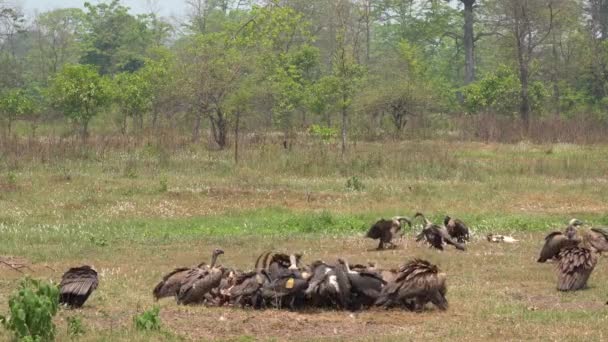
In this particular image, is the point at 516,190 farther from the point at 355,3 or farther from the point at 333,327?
the point at 355,3

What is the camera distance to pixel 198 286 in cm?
1113

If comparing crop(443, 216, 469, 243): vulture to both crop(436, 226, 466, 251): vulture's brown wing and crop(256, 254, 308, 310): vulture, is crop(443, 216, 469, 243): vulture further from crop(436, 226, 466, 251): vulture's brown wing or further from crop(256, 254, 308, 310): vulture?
crop(256, 254, 308, 310): vulture

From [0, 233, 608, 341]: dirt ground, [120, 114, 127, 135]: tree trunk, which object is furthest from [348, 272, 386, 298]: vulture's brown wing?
[120, 114, 127, 135]: tree trunk

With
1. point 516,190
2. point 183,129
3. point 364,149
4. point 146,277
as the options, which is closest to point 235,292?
point 146,277

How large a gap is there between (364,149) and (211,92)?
776cm

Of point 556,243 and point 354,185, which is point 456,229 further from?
point 354,185

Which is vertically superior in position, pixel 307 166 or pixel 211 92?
pixel 211 92

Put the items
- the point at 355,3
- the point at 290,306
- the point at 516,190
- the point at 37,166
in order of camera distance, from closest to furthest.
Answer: the point at 290,306, the point at 516,190, the point at 37,166, the point at 355,3

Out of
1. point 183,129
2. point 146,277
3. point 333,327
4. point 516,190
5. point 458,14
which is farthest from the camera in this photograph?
point 458,14

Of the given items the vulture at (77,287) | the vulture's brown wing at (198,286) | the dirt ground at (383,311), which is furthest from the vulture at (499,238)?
the vulture at (77,287)

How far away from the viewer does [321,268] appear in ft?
36.6

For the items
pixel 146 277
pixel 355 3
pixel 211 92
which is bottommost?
pixel 146 277

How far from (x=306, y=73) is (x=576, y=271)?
41514mm

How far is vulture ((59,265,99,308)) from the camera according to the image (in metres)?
10.7
